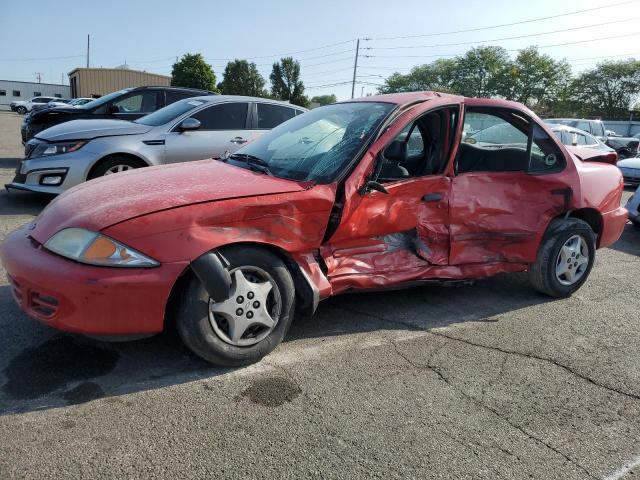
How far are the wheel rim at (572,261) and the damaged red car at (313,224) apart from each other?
15 millimetres

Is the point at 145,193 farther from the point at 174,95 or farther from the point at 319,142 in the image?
the point at 174,95

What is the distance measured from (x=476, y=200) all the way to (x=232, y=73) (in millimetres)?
71561

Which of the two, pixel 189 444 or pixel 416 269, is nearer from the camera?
pixel 189 444

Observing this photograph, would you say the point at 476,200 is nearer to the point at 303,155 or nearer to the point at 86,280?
the point at 303,155

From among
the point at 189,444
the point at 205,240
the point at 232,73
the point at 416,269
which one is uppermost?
the point at 232,73

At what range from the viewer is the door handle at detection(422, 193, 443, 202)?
3.73m

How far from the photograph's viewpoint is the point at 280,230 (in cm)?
303

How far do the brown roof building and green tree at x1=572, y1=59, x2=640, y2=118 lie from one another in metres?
60.6

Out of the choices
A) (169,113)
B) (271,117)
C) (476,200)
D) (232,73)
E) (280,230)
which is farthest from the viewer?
(232,73)

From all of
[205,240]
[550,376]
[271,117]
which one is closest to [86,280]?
[205,240]

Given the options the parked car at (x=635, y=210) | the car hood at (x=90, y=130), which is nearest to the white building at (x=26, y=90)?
the car hood at (x=90, y=130)

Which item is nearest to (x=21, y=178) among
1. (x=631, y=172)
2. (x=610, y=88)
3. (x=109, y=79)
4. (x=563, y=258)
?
(x=563, y=258)

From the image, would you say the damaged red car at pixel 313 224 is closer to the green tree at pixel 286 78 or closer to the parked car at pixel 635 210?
the parked car at pixel 635 210

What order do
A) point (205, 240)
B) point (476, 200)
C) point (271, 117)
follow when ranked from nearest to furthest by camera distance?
point (205, 240)
point (476, 200)
point (271, 117)
